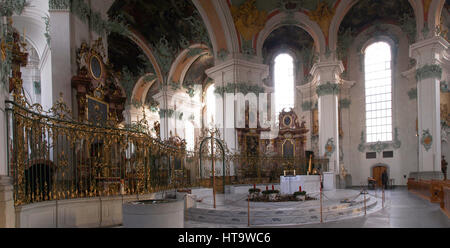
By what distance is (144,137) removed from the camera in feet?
27.1

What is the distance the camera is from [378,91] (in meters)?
22.7

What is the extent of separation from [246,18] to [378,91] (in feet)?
35.8

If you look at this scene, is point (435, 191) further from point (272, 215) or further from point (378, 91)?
point (378, 91)

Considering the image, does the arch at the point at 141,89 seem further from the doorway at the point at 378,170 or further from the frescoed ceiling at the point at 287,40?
the doorway at the point at 378,170

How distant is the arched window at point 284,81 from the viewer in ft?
82.8

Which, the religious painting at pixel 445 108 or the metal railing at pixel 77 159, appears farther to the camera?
the religious painting at pixel 445 108

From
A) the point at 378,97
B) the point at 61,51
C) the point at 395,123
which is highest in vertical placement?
the point at 61,51

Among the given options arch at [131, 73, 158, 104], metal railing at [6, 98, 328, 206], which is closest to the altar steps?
metal railing at [6, 98, 328, 206]

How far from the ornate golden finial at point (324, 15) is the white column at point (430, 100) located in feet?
15.8

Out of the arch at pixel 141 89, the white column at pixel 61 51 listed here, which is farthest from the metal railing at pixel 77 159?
the arch at pixel 141 89

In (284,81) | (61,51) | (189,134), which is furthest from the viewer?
(189,134)

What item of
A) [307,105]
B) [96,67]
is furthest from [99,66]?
[307,105]

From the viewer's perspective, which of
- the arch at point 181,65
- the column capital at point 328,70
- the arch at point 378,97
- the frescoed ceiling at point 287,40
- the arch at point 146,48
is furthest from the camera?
the arch at point 181,65

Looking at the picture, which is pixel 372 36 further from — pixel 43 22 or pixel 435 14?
pixel 43 22
